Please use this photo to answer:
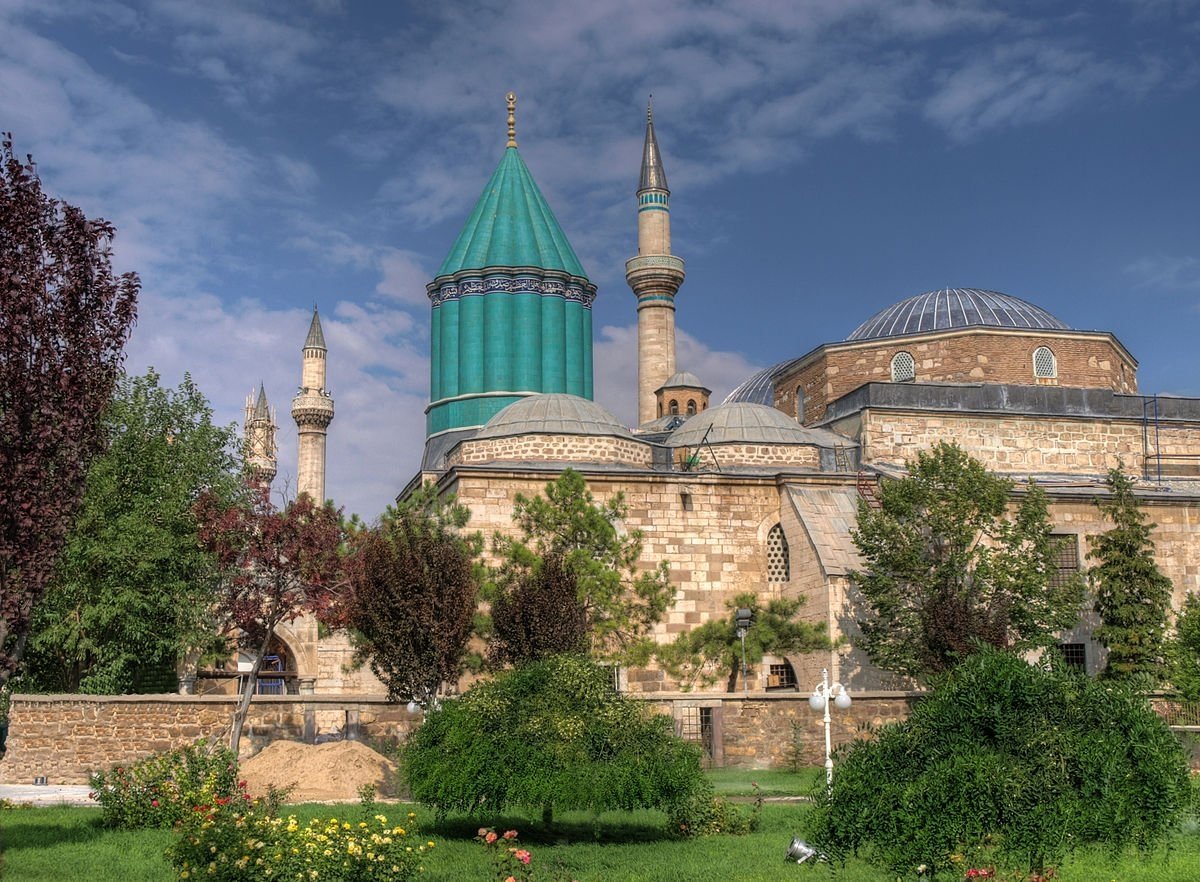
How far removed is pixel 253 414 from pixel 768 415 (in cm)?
4292

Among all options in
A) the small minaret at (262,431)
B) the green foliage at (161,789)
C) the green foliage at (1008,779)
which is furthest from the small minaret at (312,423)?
the green foliage at (1008,779)

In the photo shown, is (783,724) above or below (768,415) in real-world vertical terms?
below

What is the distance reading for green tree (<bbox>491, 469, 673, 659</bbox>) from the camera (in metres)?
21.0

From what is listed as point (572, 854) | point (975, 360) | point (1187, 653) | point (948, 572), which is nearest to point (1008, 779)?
point (572, 854)

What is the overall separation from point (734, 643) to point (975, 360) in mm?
9885

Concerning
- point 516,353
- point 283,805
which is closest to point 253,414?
point 516,353

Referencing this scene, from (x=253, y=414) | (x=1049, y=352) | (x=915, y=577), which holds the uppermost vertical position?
(x=253, y=414)

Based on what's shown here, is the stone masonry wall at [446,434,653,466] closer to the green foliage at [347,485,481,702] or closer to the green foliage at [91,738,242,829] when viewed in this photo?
the green foliage at [347,485,481,702]

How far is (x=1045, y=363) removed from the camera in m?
28.2

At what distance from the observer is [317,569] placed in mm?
18297

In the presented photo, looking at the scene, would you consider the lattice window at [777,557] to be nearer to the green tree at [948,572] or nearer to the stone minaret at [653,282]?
the green tree at [948,572]

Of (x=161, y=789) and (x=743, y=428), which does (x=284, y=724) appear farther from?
(x=743, y=428)

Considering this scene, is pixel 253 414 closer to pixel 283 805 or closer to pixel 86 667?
pixel 86 667

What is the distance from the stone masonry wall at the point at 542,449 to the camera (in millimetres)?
23359
